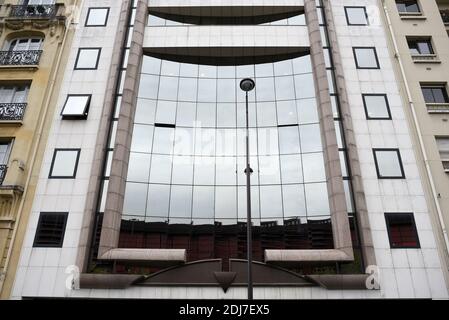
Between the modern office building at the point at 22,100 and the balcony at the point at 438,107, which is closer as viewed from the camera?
the modern office building at the point at 22,100

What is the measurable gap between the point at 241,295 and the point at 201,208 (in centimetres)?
474

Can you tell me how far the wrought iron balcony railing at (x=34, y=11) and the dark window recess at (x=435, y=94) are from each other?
23.6 m

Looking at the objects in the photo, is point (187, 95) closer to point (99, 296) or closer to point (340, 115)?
point (340, 115)

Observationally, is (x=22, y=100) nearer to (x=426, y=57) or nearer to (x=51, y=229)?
(x=51, y=229)

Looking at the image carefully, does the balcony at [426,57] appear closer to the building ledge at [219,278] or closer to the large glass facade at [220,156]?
the large glass facade at [220,156]

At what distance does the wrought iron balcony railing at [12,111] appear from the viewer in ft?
61.3

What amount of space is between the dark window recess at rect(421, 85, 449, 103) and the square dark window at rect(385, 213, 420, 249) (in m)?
7.41

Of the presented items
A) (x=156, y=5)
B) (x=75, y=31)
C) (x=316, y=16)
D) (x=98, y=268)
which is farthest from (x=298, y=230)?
(x=75, y=31)

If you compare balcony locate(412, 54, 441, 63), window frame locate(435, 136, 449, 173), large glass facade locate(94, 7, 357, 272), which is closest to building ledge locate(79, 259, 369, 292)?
large glass facade locate(94, 7, 357, 272)

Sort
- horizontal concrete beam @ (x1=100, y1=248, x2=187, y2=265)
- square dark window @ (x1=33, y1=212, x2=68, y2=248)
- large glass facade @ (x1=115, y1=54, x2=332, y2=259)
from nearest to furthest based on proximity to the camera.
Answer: horizontal concrete beam @ (x1=100, y1=248, x2=187, y2=265), square dark window @ (x1=33, y1=212, x2=68, y2=248), large glass facade @ (x1=115, y1=54, x2=332, y2=259)

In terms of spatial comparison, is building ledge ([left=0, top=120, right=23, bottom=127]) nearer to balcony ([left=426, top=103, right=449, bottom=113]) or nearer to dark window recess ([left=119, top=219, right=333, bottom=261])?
dark window recess ([left=119, top=219, right=333, bottom=261])

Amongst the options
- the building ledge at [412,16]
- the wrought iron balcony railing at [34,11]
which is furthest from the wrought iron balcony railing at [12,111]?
the building ledge at [412,16]

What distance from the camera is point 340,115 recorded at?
62.2 ft

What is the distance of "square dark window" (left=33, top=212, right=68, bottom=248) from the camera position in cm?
1606
